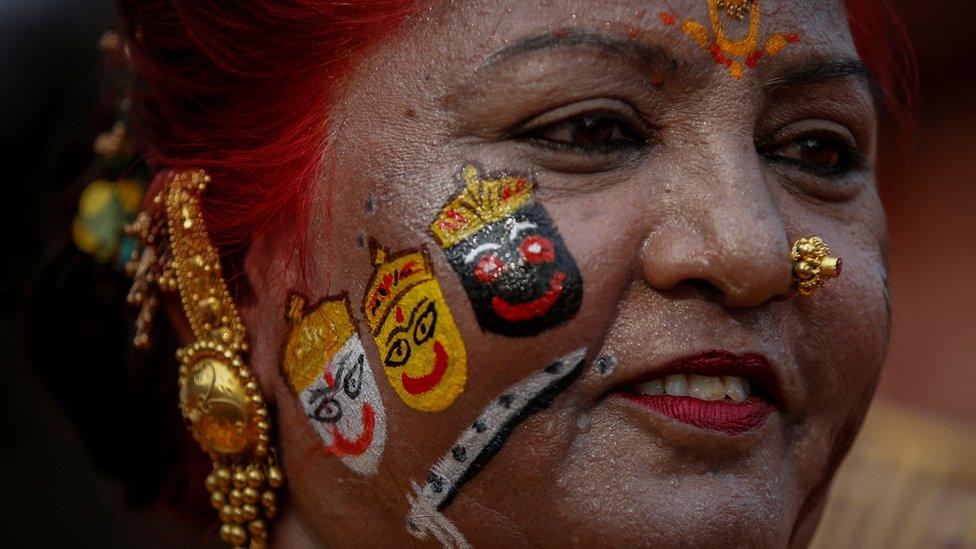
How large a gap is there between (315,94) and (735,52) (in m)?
0.77

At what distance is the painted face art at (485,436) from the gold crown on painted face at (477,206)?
27 cm

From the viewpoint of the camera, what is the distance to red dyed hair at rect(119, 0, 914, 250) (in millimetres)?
2043

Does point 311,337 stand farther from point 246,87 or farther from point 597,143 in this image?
point 597,143

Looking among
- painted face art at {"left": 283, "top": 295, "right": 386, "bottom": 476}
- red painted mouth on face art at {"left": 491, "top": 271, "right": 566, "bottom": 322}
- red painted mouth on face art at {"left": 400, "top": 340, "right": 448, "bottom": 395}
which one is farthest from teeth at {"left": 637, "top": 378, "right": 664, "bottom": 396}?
painted face art at {"left": 283, "top": 295, "right": 386, "bottom": 476}

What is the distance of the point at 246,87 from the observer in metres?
2.16

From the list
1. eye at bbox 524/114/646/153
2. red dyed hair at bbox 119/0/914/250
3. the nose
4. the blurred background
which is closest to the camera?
the nose

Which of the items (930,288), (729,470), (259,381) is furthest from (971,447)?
(259,381)

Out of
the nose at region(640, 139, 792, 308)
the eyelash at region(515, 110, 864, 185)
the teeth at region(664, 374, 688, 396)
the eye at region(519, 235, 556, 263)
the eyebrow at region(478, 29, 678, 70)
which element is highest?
the eyebrow at region(478, 29, 678, 70)

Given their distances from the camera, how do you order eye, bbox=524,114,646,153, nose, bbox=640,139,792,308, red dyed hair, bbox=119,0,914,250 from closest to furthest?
1. nose, bbox=640,139,792,308
2. eye, bbox=524,114,646,153
3. red dyed hair, bbox=119,0,914,250

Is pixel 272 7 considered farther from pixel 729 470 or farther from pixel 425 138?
pixel 729 470

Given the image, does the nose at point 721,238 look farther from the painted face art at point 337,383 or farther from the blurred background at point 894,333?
the blurred background at point 894,333

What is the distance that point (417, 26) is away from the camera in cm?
197

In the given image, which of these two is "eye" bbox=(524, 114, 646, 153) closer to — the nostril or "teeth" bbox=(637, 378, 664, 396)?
the nostril

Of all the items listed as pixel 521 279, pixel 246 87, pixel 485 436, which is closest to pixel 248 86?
pixel 246 87
